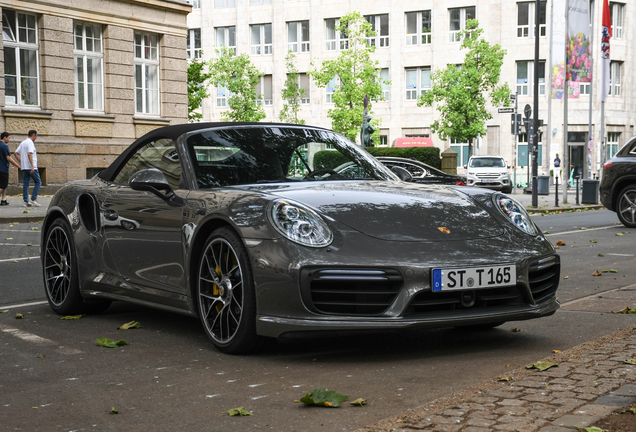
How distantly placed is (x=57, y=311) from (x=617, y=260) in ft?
21.4

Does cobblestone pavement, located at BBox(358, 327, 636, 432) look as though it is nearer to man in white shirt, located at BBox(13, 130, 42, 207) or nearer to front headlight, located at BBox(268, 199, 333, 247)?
front headlight, located at BBox(268, 199, 333, 247)

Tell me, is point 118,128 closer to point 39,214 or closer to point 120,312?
point 39,214

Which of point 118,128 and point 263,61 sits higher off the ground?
point 263,61

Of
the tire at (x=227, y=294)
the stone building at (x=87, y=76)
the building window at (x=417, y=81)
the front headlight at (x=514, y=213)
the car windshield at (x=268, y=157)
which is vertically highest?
the building window at (x=417, y=81)

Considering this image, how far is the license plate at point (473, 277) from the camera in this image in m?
4.62

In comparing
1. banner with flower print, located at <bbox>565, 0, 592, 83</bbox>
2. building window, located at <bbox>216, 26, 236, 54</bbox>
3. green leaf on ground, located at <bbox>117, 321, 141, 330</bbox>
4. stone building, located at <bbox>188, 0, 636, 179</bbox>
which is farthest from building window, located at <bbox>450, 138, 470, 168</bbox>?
green leaf on ground, located at <bbox>117, 321, 141, 330</bbox>

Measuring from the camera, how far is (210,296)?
16.7 feet

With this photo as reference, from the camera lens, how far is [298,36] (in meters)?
64.9

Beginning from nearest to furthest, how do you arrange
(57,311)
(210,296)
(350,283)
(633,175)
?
(350,283)
(210,296)
(57,311)
(633,175)

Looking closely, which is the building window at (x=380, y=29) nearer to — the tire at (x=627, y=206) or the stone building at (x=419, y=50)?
the stone building at (x=419, y=50)

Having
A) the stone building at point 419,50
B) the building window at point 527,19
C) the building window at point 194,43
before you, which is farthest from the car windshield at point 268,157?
the building window at point 194,43

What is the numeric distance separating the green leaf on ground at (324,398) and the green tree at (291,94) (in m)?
55.5

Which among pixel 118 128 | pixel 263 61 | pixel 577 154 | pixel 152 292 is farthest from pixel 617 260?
pixel 263 61

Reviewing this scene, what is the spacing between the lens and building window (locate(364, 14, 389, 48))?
6194cm
